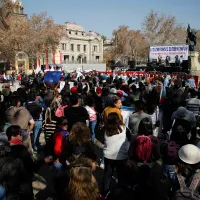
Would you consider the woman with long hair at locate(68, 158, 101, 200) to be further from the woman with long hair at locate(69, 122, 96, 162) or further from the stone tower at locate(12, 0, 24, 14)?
the stone tower at locate(12, 0, 24, 14)

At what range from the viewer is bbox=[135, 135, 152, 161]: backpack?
12.5 ft

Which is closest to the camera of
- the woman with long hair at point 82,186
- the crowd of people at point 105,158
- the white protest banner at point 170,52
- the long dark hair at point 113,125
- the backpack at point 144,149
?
the woman with long hair at point 82,186

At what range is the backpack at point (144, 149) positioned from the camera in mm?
3805

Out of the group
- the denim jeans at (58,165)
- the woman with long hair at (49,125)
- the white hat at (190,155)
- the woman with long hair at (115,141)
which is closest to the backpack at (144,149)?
the woman with long hair at (115,141)

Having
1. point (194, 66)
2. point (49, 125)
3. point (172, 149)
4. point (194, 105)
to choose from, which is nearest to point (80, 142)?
point (172, 149)

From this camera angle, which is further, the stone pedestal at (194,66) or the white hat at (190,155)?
the stone pedestal at (194,66)

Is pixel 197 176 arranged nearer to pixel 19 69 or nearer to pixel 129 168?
pixel 129 168

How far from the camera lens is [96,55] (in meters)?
82.3

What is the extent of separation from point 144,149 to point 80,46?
78.3 m

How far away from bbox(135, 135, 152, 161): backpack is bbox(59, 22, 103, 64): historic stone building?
73384 millimetres

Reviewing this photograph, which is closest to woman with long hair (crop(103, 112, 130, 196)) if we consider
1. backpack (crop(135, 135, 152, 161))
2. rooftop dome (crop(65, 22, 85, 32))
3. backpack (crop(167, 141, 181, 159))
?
backpack (crop(135, 135, 152, 161))

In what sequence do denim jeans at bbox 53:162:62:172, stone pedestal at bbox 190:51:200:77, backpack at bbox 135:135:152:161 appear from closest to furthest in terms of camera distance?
backpack at bbox 135:135:152:161
denim jeans at bbox 53:162:62:172
stone pedestal at bbox 190:51:200:77

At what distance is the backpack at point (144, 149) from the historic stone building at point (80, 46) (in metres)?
73.4

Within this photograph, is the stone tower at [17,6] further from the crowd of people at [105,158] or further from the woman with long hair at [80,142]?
the woman with long hair at [80,142]
